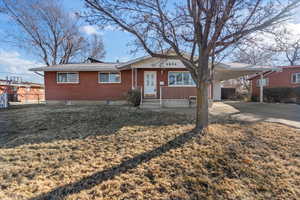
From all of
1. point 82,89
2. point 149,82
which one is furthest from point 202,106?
point 82,89

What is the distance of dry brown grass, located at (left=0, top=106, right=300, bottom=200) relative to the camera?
2.32 metres

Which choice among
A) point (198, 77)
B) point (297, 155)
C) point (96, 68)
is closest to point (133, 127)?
point (198, 77)

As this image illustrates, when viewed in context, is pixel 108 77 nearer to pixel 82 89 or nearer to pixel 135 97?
pixel 82 89

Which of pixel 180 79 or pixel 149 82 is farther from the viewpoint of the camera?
pixel 149 82

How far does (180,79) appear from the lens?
1066 centimetres

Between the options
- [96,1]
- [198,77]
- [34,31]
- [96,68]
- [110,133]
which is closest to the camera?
[96,1]

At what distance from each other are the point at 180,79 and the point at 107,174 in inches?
353

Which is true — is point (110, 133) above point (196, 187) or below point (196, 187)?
above

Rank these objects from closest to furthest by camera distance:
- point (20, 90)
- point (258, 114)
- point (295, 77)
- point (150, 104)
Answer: point (258, 114) < point (150, 104) < point (295, 77) < point (20, 90)

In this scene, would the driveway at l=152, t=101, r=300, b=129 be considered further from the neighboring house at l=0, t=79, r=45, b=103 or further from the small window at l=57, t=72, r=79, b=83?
the neighboring house at l=0, t=79, r=45, b=103

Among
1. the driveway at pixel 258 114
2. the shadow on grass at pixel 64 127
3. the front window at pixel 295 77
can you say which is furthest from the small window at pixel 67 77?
the front window at pixel 295 77

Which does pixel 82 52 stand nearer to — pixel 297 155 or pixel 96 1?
pixel 96 1

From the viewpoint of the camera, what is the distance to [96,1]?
3938 mm

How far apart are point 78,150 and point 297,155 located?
199 inches
